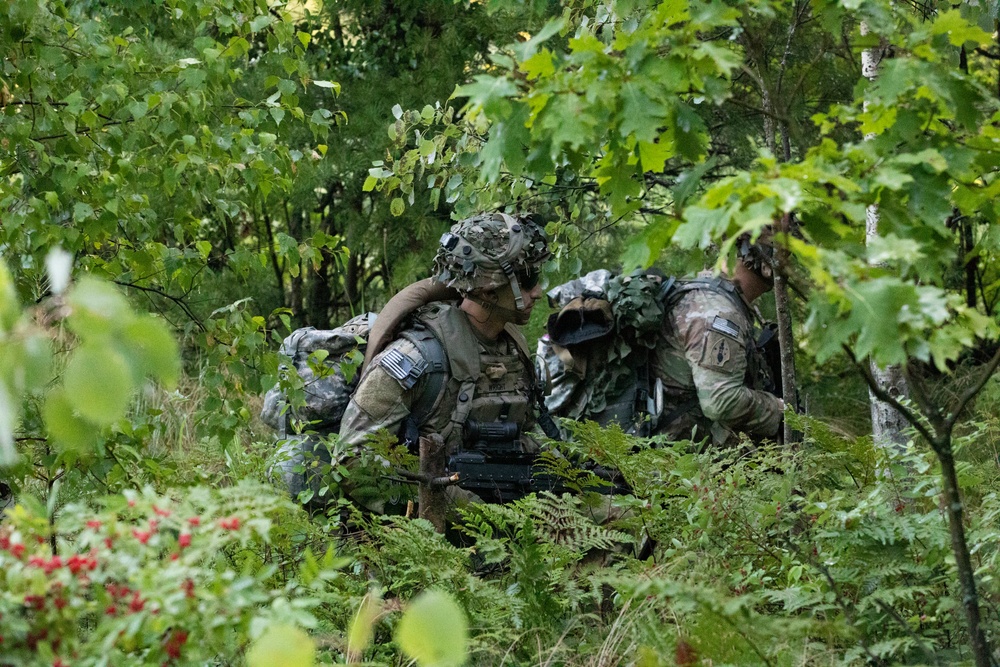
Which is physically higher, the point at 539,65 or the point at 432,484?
the point at 539,65

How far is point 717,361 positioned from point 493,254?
4.23 feet

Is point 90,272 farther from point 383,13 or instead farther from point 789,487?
point 383,13

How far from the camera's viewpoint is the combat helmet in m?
4.88

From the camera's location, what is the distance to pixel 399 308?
193 inches

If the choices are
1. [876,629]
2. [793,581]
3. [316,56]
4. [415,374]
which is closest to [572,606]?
[793,581]

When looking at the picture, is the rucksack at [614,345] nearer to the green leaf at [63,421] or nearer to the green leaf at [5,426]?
the green leaf at [63,421]

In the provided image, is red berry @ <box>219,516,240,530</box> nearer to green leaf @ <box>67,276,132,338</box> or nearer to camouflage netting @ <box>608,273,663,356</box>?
green leaf @ <box>67,276,132,338</box>

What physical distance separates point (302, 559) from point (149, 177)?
1330 mm

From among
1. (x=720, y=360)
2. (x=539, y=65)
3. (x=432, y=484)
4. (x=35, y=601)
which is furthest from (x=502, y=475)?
(x=35, y=601)

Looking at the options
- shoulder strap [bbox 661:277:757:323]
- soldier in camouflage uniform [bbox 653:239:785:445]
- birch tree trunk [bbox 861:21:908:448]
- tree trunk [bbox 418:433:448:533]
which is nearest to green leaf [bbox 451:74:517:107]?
tree trunk [bbox 418:433:448:533]

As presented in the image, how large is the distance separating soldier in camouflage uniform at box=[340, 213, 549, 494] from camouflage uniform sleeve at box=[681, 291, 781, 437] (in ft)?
2.85

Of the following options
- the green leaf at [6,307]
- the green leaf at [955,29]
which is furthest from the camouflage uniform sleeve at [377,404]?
the green leaf at [6,307]

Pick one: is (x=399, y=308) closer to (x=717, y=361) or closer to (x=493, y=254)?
(x=493, y=254)

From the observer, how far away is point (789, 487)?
3186 mm
